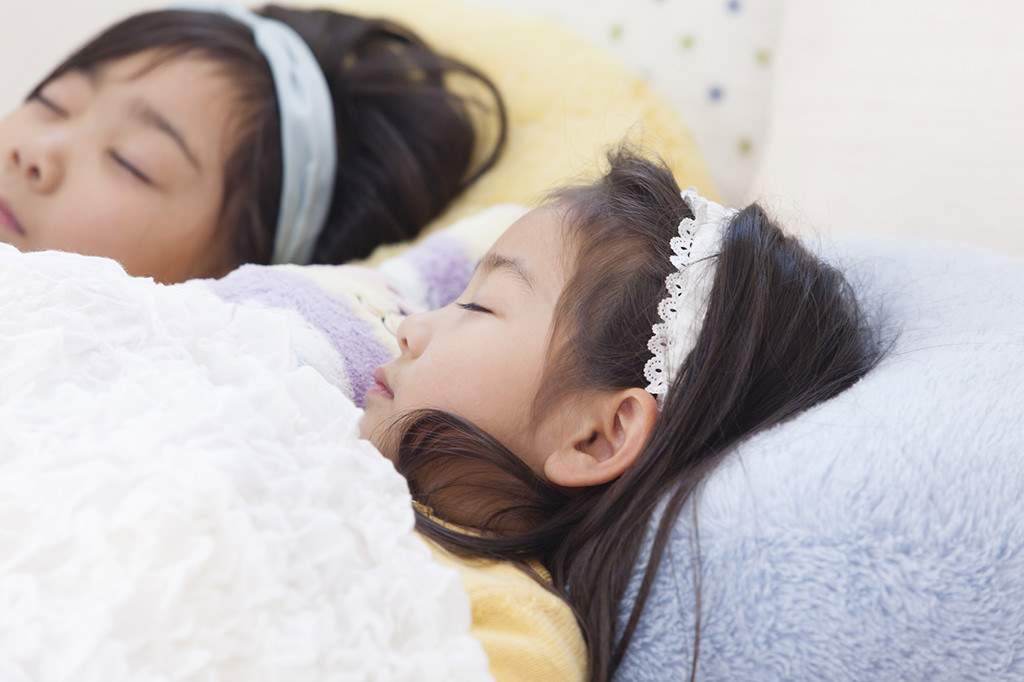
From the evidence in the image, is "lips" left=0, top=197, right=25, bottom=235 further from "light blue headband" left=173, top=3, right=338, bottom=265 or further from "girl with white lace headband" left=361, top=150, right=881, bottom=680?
"girl with white lace headband" left=361, top=150, right=881, bottom=680

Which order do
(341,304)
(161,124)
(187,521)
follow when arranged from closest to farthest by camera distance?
(187,521)
(341,304)
(161,124)

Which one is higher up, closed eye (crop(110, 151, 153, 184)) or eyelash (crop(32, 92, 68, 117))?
eyelash (crop(32, 92, 68, 117))

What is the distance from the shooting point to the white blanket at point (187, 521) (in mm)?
361

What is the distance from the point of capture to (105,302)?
518mm

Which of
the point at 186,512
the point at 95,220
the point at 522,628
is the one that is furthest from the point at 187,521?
the point at 95,220

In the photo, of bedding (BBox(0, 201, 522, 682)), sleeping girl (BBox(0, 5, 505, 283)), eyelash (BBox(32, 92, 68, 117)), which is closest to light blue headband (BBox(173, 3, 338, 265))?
sleeping girl (BBox(0, 5, 505, 283))

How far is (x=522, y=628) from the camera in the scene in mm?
481

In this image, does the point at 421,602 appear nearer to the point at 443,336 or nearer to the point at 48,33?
the point at 443,336

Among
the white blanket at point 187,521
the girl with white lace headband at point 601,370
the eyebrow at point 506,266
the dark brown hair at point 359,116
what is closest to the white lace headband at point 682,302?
the girl with white lace headband at point 601,370

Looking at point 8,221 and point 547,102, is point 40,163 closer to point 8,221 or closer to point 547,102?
point 8,221

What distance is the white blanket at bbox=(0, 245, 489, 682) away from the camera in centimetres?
36

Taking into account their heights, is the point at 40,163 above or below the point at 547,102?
below

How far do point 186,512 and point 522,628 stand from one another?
0.20 metres

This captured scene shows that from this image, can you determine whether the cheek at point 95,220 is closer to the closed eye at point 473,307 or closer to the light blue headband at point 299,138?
the light blue headband at point 299,138
